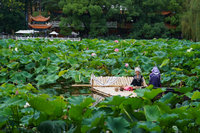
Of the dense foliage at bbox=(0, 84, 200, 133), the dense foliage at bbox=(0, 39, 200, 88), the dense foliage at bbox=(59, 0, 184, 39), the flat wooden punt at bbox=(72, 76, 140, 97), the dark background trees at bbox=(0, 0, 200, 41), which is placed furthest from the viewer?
the dark background trees at bbox=(0, 0, 200, 41)

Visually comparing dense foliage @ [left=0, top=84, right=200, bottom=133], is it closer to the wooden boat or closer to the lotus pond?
the lotus pond

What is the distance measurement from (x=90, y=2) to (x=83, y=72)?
572 inches

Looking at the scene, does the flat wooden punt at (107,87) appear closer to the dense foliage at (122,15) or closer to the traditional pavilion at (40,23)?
the dense foliage at (122,15)

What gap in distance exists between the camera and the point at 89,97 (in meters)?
1.34

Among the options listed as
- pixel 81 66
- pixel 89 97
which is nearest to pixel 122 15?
pixel 81 66

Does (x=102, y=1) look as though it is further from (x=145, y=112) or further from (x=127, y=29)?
(x=145, y=112)

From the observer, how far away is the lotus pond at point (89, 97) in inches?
50.9

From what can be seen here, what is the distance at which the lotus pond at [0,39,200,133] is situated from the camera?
1.29 metres

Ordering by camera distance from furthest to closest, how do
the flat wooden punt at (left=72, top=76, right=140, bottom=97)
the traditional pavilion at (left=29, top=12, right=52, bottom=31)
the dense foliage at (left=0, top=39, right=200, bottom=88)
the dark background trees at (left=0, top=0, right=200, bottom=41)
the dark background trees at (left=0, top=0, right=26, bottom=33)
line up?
the dark background trees at (left=0, top=0, right=26, bottom=33), the traditional pavilion at (left=29, top=12, right=52, bottom=31), the dark background trees at (left=0, top=0, right=200, bottom=41), the dense foliage at (left=0, top=39, right=200, bottom=88), the flat wooden punt at (left=72, top=76, right=140, bottom=97)

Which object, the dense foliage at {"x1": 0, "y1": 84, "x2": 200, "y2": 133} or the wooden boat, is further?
the wooden boat

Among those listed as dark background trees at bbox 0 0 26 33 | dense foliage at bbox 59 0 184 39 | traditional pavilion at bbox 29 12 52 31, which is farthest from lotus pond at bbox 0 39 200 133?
dark background trees at bbox 0 0 26 33

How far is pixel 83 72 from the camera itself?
438cm

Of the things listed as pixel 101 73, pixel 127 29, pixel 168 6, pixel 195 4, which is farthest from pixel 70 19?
pixel 101 73

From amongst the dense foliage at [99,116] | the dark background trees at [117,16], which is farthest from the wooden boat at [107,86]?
the dark background trees at [117,16]
